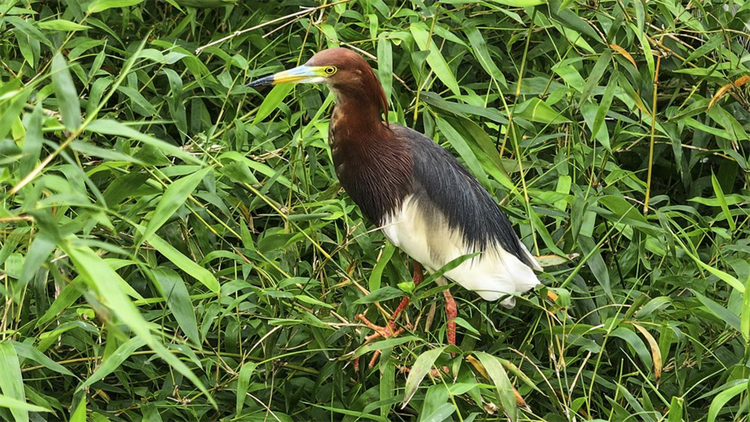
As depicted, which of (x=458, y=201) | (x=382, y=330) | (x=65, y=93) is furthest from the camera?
(x=458, y=201)

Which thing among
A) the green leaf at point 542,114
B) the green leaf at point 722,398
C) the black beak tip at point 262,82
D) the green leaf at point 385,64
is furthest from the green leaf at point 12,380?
the green leaf at point 542,114

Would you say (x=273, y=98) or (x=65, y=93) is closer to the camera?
(x=65, y=93)

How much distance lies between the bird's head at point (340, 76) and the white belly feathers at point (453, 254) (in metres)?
0.21

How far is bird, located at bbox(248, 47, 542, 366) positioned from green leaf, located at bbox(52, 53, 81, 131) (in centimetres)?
84

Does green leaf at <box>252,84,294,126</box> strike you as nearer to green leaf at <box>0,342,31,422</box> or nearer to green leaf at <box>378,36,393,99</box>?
green leaf at <box>378,36,393,99</box>

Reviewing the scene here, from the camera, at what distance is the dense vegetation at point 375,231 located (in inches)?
62.7

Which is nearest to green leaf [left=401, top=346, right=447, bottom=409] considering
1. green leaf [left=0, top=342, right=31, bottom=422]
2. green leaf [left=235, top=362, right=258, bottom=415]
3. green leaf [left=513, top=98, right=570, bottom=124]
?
green leaf [left=235, top=362, right=258, bottom=415]

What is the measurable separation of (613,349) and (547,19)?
2.28 feet

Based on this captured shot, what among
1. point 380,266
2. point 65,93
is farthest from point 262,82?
point 65,93

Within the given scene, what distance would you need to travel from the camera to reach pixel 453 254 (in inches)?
78.5

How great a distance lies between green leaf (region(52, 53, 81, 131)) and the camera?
3.40ft

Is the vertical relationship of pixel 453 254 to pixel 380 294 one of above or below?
below

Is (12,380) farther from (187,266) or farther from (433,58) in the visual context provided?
(433,58)

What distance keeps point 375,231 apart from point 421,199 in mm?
121
